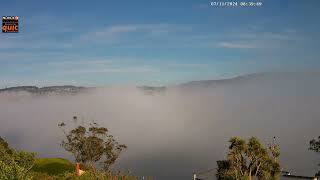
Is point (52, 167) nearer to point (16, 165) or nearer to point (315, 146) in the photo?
point (315, 146)

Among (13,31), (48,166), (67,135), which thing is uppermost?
(13,31)

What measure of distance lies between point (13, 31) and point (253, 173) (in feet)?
138

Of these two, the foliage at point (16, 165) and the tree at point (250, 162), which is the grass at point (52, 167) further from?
→ the tree at point (250, 162)

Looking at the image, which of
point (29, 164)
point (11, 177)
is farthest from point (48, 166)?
point (11, 177)

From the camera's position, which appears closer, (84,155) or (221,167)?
(221,167)

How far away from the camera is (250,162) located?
7212 cm

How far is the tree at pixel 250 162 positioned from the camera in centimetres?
7106

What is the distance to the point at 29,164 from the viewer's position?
3127 inches

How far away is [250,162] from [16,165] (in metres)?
36.9

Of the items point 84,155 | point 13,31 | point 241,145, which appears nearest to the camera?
point 13,31

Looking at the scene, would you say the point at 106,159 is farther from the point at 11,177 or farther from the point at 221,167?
the point at 11,177

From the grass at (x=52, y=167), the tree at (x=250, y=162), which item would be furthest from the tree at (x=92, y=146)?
the tree at (x=250, y=162)

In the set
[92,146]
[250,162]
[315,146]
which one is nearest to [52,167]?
[92,146]

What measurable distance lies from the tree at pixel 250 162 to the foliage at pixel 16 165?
3051 cm
